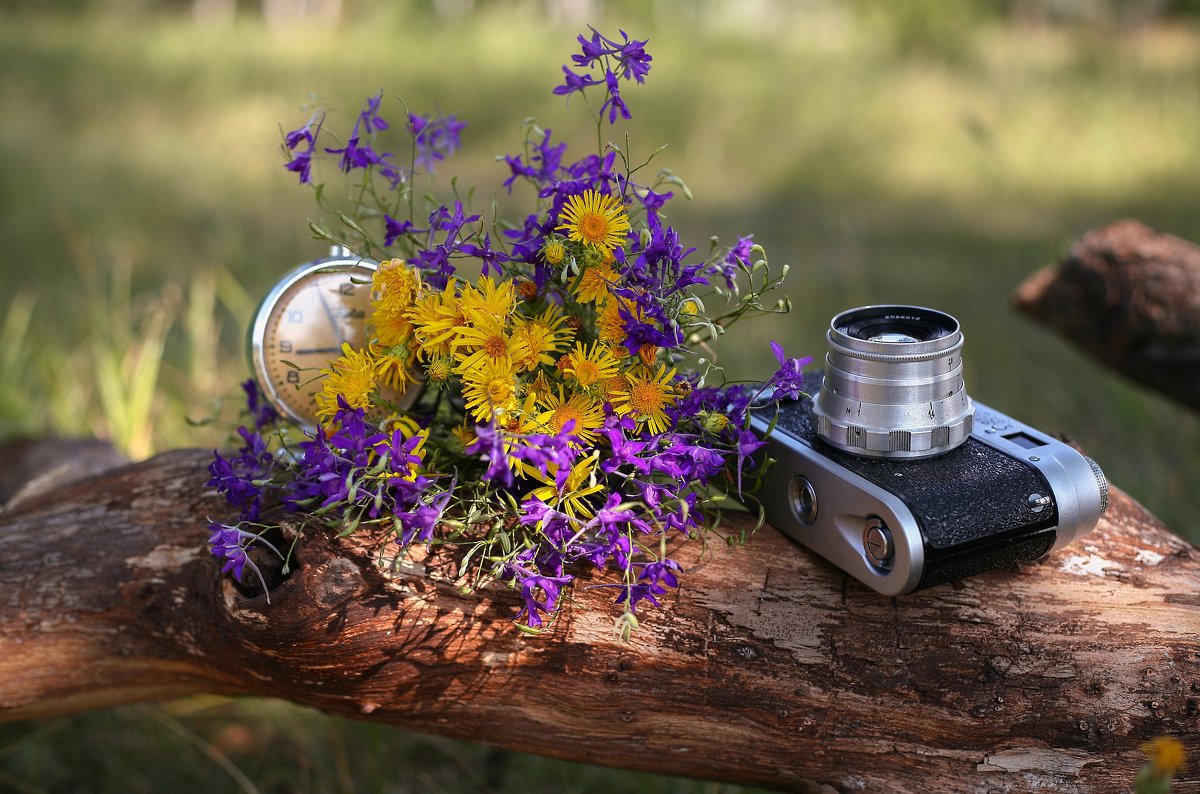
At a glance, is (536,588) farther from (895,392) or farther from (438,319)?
(895,392)

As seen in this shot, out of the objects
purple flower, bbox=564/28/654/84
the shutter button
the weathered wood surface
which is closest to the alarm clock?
purple flower, bbox=564/28/654/84

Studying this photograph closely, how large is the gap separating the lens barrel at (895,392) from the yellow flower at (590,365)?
0.36 metres

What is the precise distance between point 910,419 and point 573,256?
0.56 meters

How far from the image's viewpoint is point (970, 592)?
1.75 meters

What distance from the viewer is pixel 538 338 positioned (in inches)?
62.4

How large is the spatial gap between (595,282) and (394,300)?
30 centimetres

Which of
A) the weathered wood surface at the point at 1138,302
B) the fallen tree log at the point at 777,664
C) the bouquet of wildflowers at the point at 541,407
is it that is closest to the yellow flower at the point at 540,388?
the bouquet of wildflowers at the point at 541,407

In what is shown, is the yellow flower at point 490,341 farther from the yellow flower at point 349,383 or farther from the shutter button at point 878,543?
the shutter button at point 878,543

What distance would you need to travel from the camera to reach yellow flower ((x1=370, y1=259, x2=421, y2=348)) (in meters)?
1.63

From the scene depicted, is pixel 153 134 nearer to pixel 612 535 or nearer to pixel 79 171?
pixel 79 171

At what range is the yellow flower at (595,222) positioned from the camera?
1.60 metres

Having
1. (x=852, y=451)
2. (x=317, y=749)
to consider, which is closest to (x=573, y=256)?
(x=852, y=451)

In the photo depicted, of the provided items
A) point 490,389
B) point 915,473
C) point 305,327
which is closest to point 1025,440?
point 915,473

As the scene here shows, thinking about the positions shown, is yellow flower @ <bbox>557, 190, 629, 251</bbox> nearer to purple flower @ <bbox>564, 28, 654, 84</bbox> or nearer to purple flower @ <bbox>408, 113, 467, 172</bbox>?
purple flower @ <bbox>564, 28, 654, 84</bbox>
